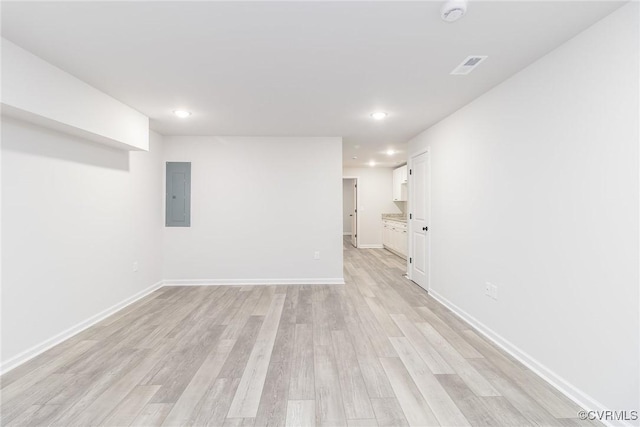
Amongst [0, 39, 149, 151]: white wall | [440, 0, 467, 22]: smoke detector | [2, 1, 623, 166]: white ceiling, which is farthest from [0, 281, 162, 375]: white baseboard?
[440, 0, 467, 22]: smoke detector

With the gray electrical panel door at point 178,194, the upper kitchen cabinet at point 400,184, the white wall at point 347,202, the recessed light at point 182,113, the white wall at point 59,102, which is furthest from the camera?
the white wall at point 347,202

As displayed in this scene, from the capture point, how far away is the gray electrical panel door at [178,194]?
4.51 metres

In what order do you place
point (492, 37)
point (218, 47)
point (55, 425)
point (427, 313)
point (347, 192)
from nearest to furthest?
point (55, 425)
point (492, 37)
point (218, 47)
point (427, 313)
point (347, 192)

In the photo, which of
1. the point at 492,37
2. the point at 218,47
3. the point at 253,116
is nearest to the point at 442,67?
the point at 492,37

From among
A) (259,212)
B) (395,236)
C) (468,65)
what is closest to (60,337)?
(259,212)

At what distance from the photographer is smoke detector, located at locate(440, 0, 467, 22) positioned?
4.89 feet

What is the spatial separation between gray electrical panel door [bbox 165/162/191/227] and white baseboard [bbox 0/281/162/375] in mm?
1227

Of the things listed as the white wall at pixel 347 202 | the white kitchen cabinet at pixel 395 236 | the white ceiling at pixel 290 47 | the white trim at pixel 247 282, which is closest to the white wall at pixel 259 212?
the white trim at pixel 247 282

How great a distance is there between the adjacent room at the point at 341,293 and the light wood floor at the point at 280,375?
0.02m

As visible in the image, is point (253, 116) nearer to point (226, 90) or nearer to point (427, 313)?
point (226, 90)

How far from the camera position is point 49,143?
98.3 inches

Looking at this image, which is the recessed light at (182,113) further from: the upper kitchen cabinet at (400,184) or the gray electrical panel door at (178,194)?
the upper kitchen cabinet at (400,184)

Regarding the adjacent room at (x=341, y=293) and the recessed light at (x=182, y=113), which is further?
the recessed light at (x=182, y=113)

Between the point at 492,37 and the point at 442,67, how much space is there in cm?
44
